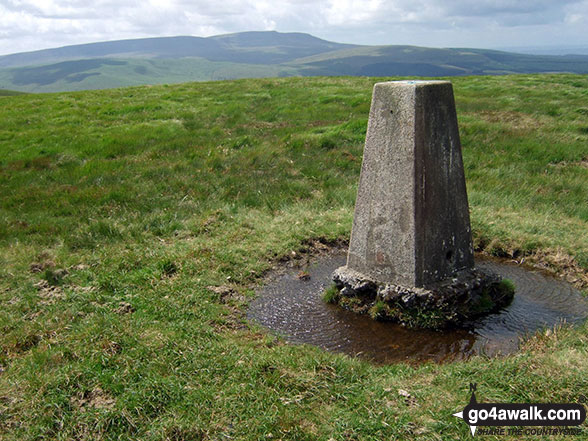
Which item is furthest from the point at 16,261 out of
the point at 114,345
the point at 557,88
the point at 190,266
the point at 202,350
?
the point at 557,88

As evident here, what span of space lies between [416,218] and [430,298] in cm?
111

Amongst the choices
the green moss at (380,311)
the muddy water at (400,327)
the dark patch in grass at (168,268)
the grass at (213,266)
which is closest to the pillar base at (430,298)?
the green moss at (380,311)

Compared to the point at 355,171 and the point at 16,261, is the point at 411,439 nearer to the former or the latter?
the point at 16,261

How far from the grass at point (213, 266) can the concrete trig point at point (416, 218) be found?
4.31ft

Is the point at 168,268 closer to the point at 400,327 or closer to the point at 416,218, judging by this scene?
the point at 400,327

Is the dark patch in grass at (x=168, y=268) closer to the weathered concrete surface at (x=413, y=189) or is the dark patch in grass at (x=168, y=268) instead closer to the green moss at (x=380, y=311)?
the weathered concrete surface at (x=413, y=189)

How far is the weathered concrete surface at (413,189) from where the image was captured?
6430 mm

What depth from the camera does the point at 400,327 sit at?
6.53 meters

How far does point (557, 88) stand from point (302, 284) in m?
25.8

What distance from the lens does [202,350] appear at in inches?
221

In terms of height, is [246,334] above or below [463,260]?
below

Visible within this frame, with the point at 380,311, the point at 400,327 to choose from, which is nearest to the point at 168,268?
Result: the point at 380,311

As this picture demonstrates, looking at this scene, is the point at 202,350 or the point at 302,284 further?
the point at 302,284

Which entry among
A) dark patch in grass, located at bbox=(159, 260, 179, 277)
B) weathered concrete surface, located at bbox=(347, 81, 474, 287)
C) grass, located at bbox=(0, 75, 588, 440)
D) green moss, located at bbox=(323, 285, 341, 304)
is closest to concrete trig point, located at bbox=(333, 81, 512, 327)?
weathered concrete surface, located at bbox=(347, 81, 474, 287)
